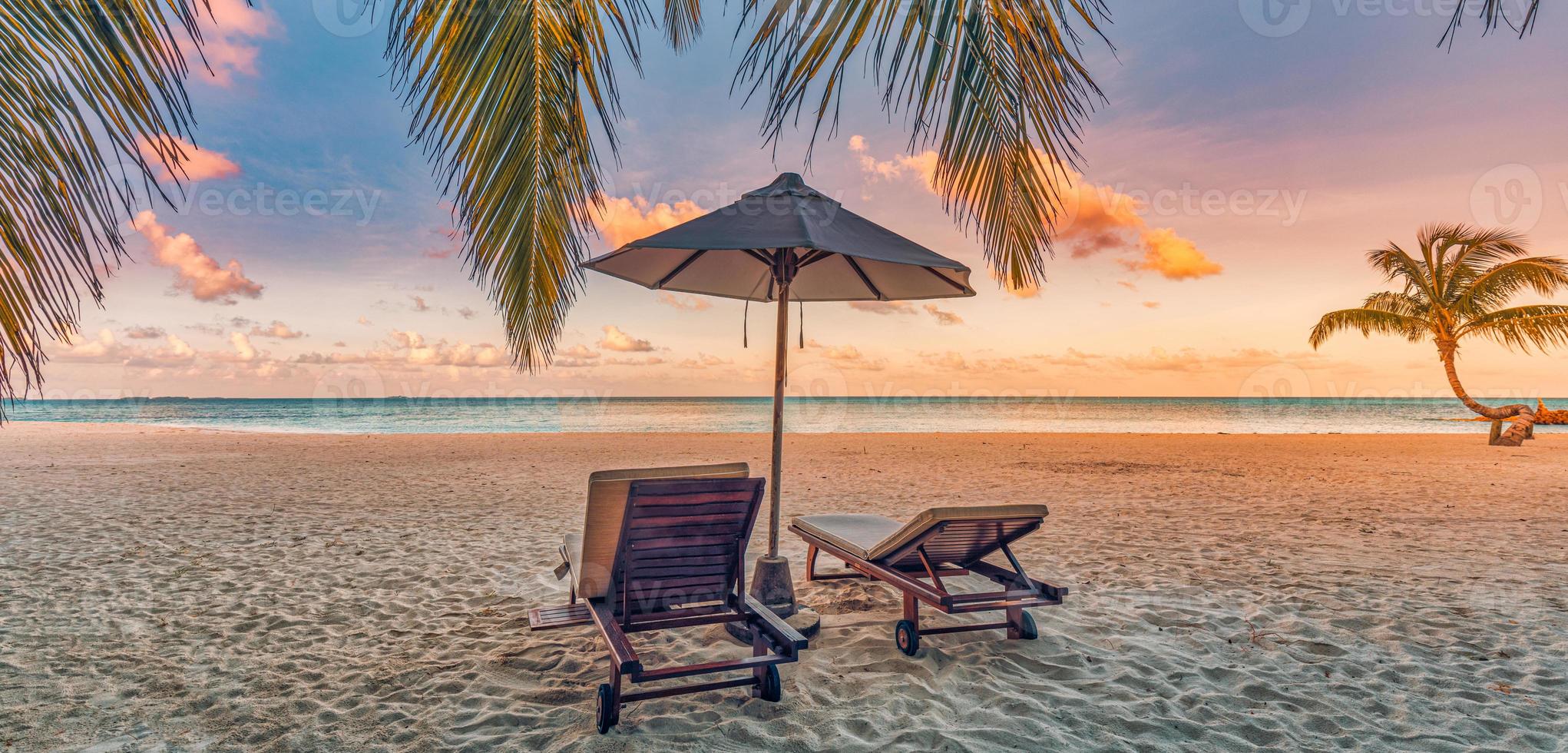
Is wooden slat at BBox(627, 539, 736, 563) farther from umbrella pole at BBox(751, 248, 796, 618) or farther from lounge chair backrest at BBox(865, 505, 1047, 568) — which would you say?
lounge chair backrest at BBox(865, 505, 1047, 568)

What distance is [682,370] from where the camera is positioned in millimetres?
47562

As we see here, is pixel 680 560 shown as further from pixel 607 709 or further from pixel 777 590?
pixel 777 590

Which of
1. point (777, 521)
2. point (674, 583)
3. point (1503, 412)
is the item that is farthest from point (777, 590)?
point (1503, 412)

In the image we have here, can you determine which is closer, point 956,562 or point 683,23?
point 683,23

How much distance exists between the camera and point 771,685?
2.98m

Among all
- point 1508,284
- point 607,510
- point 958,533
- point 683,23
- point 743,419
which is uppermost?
point 1508,284

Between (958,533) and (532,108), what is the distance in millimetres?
2771

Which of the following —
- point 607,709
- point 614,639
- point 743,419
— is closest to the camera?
point 607,709

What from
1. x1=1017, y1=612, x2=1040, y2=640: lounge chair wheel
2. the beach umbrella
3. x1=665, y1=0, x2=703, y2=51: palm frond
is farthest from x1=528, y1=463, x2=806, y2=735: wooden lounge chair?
x1=665, y1=0, x2=703, y2=51: palm frond

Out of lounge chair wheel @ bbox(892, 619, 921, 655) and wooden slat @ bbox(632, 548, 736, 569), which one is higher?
wooden slat @ bbox(632, 548, 736, 569)

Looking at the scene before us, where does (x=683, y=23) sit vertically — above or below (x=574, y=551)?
above

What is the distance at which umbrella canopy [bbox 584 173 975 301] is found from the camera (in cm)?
337

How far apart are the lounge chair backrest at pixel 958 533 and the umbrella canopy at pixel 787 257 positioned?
1.23m

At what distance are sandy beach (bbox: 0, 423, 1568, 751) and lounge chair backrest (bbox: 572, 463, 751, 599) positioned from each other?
0.43 meters
